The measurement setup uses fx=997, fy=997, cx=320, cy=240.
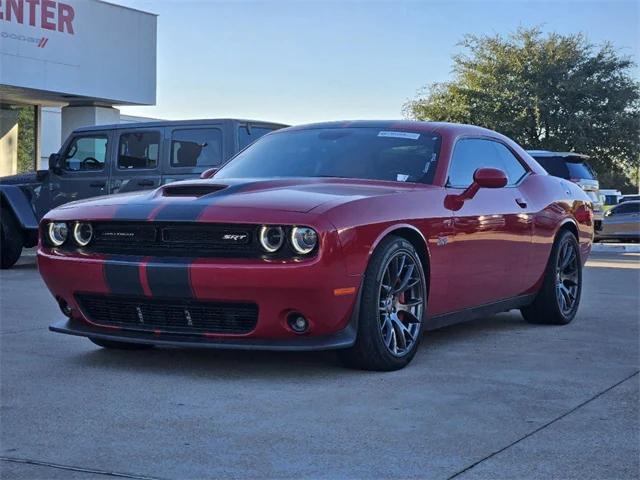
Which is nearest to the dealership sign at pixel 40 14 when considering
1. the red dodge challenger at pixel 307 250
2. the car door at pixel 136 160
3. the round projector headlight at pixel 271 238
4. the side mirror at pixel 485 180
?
the car door at pixel 136 160

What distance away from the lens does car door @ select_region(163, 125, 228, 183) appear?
10.5 m

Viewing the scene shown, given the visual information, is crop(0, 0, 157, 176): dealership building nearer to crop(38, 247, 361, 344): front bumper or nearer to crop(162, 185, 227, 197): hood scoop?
crop(162, 185, 227, 197): hood scoop

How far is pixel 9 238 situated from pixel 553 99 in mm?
28681

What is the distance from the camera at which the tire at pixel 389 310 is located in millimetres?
5016

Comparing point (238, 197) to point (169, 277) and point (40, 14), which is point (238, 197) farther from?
point (40, 14)

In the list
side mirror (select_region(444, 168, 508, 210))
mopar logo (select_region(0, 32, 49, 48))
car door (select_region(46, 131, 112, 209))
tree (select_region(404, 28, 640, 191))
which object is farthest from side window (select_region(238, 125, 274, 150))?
tree (select_region(404, 28, 640, 191))

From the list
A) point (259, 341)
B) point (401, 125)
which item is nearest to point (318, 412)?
point (259, 341)

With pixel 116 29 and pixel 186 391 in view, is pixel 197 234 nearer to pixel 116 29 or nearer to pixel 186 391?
pixel 186 391

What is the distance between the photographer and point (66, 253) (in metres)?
5.32

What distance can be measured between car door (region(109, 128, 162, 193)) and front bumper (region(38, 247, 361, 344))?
228 inches

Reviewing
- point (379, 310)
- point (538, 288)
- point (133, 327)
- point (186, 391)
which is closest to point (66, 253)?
point (133, 327)

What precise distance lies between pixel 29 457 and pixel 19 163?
18.7 m

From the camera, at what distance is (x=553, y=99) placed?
36969mm

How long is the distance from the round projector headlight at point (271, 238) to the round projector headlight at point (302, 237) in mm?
61
